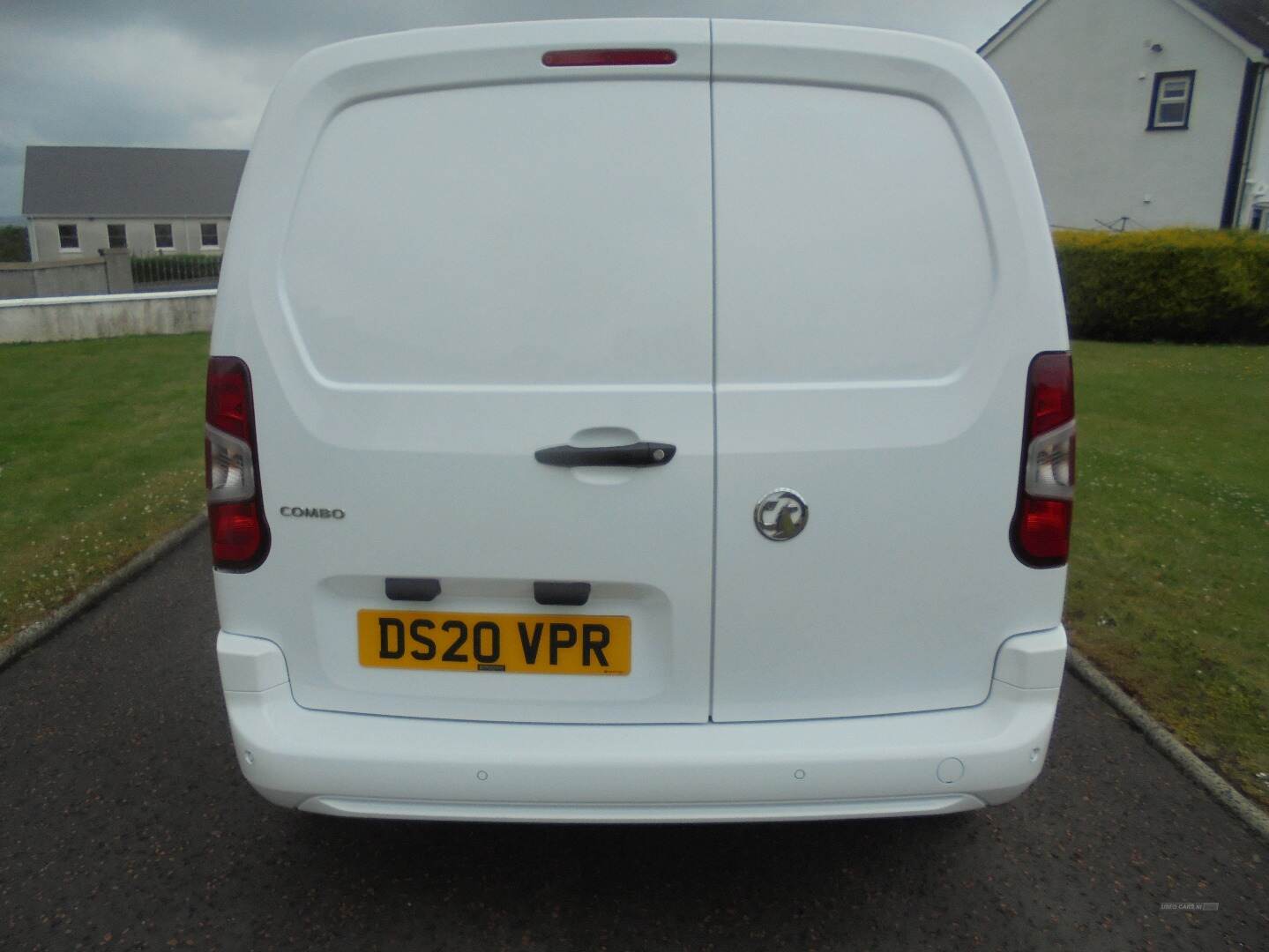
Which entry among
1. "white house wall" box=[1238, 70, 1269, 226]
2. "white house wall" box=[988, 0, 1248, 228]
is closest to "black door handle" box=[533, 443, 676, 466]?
"white house wall" box=[1238, 70, 1269, 226]

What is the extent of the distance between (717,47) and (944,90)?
0.50m

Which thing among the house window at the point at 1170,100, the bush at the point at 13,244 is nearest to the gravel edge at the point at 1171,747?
the house window at the point at 1170,100

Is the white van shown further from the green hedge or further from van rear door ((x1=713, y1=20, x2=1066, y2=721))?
the green hedge

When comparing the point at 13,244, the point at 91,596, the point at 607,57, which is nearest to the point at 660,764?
the point at 607,57

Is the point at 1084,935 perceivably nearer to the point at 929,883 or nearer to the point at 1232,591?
the point at 929,883

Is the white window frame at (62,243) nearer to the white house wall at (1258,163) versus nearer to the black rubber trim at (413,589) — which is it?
the white house wall at (1258,163)

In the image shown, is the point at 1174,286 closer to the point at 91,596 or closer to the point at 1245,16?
the point at 91,596

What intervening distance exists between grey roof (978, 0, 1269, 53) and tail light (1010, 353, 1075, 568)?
2890 centimetres

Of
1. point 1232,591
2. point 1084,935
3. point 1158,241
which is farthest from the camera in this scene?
point 1158,241

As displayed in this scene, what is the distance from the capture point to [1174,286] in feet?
56.0

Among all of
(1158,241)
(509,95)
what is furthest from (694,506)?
(1158,241)

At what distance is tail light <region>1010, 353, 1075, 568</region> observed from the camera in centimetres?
241

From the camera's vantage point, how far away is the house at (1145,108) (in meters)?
26.3

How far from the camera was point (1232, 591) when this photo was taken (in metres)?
5.45
